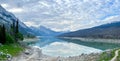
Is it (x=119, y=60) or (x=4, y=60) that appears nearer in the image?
(x=119, y=60)

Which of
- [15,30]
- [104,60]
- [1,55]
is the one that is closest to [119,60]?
[104,60]

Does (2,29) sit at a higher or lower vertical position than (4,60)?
higher

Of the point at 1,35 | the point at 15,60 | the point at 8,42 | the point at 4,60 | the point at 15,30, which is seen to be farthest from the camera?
the point at 15,30

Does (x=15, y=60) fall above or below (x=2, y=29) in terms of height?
below

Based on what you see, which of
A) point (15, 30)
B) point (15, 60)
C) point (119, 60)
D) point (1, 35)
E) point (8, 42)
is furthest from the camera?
point (15, 30)

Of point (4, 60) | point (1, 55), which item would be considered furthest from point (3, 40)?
point (4, 60)

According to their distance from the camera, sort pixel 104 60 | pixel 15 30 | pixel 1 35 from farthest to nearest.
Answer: pixel 15 30, pixel 1 35, pixel 104 60

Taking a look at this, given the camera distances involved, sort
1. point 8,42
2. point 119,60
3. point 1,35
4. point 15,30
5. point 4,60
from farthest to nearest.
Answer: point 15,30, point 8,42, point 1,35, point 4,60, point 119,60

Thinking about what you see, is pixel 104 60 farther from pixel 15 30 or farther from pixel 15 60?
pixel 15 30

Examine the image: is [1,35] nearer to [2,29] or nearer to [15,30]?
[2,29]
